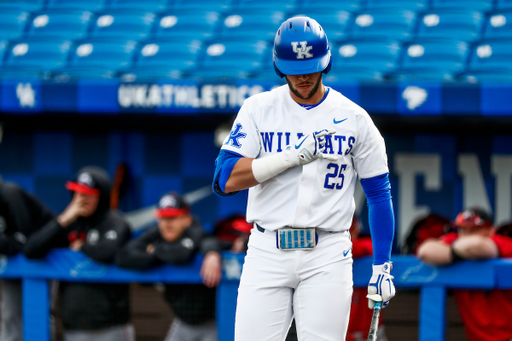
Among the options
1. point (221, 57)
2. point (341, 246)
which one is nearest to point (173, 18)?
point (221, 57)

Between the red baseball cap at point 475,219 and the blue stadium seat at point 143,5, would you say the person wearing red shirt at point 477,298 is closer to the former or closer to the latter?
the red baseball cap at point 475,219

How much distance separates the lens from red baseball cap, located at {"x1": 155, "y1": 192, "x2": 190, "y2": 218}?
365 centimetres

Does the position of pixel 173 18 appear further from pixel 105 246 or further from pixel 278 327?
pixel 278 327

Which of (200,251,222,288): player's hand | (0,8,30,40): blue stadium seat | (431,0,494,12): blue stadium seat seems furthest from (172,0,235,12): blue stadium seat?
(200,251,222,288): player's hand

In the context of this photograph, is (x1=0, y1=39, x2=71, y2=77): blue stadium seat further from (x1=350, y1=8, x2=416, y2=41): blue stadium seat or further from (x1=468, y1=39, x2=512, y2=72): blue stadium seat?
(x1=468, y1=39, x2=512, y2=72): blue stadium seat

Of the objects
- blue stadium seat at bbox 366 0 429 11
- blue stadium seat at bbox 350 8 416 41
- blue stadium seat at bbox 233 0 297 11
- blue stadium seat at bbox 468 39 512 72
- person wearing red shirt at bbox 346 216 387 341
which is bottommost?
person wearing red shirt at bbox 346 216 387 341

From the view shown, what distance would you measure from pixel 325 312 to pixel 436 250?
1188mm

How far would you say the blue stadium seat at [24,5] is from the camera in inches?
267

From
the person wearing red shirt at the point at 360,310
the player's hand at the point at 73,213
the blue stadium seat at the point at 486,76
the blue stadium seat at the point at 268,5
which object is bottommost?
the person wearing red shirt at the point at 360,310

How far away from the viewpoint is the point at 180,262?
130 inches

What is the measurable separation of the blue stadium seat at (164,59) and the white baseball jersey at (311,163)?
127 inches

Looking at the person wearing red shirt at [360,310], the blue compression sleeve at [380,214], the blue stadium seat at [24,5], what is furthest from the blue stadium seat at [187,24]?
the blue compression sleeve at [380,214]

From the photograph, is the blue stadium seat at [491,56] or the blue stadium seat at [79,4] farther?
the blue stadium seat at [79,4]

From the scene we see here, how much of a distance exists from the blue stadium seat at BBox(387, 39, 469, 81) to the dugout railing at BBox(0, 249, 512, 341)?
2188 millimetres
